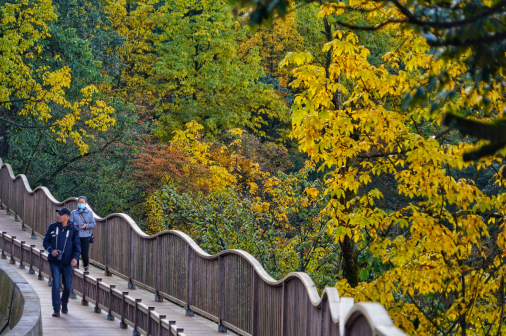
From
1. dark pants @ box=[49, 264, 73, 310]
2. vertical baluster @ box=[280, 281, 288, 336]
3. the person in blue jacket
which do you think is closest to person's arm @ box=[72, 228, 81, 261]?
the person in blue jacket

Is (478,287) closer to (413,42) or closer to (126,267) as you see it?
(413,42)

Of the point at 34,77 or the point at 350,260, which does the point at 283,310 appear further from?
the point at 34,77

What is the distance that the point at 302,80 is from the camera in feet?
31.2

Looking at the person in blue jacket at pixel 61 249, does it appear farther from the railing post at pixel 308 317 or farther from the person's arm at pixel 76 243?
the railing post at pixel 308 317

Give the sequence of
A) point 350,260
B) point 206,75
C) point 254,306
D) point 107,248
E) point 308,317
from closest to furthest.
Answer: point 308,317 < point 254,306 < point 350,260 < point 107,248 < point 206,75

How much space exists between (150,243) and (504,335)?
8132 mm

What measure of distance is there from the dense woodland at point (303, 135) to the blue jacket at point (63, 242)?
15.1 feet

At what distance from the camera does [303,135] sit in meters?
9.12

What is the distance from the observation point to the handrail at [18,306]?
6.81m

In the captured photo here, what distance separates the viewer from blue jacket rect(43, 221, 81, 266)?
1134cm

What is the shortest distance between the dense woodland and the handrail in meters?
3.93

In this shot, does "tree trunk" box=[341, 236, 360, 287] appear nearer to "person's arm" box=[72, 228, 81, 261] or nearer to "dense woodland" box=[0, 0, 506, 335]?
"dense woodland" box=[0, 0, 506, 335]

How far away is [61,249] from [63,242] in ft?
0.45

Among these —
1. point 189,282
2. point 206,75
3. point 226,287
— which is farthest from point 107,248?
point 206,75
